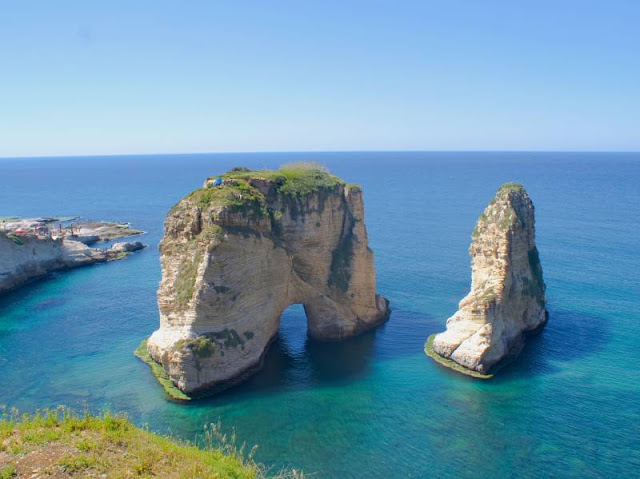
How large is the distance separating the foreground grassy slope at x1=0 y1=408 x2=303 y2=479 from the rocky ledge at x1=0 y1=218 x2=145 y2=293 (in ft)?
137

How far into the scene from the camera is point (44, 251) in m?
59.6

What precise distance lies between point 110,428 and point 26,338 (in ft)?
86.4

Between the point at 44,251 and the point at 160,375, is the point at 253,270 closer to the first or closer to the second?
the point at 160,375

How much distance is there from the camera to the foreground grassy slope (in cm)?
1452

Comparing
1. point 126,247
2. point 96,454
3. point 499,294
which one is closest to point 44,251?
point 126,247

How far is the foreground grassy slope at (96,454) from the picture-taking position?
47.6ft

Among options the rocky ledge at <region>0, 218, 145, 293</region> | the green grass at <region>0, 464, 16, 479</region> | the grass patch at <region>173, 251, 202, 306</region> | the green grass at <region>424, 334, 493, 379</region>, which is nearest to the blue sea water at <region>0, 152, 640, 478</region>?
the green grass at <region>424, 334, 493, 379</region>

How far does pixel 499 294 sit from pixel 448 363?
577 cm

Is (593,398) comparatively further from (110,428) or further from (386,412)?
(110,428)

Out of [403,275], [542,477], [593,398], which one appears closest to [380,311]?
[403,275]

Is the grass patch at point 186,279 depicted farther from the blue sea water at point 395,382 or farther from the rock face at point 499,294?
the rock face at point 499,294

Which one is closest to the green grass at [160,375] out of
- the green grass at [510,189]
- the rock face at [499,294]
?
the rock face at [499,294]

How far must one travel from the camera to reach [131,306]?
4612 centimetres

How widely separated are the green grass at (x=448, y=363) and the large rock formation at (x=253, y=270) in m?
5.67
